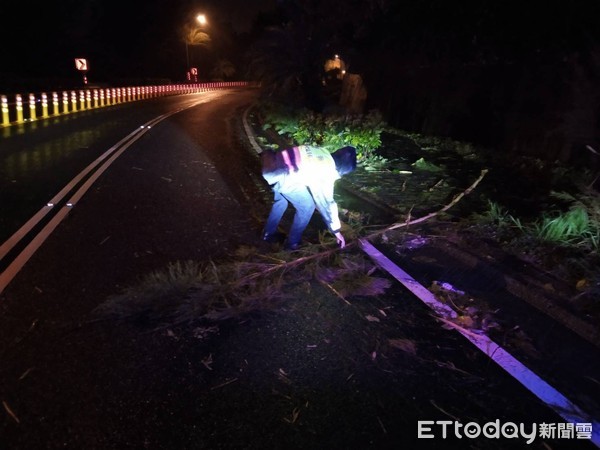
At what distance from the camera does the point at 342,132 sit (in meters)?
11.6

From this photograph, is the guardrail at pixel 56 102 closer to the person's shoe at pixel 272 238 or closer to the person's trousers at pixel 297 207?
the person's shoe at pixel 272 238

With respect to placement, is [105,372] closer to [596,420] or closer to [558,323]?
[596,420]

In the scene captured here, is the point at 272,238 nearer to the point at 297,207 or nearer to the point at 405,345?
the point at 297,207

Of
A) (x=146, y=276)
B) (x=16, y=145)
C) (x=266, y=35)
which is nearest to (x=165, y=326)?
(x=146, y=276)

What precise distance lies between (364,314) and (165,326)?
5.23 feet

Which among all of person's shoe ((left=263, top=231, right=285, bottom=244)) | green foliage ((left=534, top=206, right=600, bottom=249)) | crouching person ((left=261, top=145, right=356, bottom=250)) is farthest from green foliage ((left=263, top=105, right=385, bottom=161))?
crouching person ((left=261, top=145, right=356, bottom=250))

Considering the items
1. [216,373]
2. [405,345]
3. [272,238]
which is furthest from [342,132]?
[216,373]

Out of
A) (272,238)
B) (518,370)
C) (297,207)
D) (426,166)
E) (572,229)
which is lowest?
(518,370)

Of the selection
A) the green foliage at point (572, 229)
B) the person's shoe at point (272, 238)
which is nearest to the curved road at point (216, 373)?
the person's shoe at point (272, 238)

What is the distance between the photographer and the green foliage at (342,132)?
10.8m

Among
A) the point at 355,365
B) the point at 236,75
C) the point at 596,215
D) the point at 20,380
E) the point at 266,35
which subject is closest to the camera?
the point at 20,380

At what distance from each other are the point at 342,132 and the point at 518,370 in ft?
28.9

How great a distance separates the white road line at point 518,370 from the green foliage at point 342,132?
20.8 feet

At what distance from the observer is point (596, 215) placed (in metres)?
5.41
